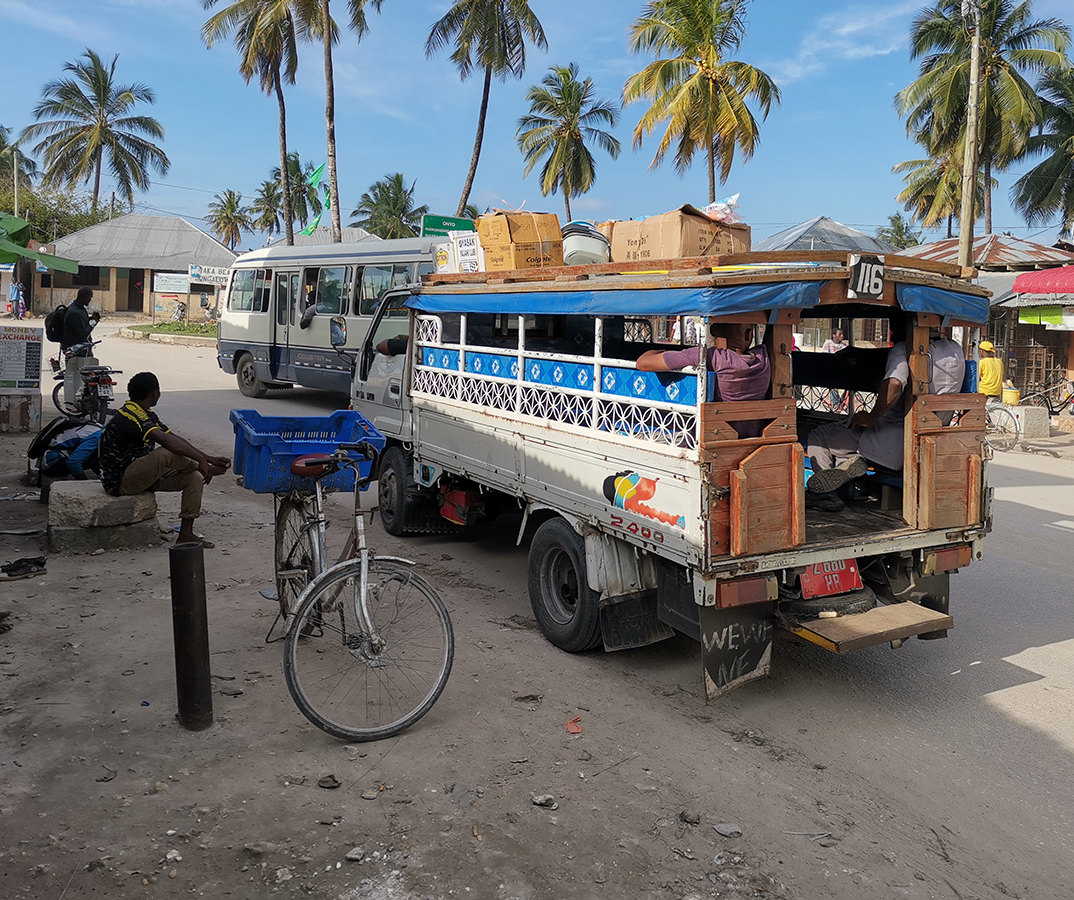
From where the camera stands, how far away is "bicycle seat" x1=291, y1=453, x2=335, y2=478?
4.31m

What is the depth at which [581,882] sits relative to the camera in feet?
10.1

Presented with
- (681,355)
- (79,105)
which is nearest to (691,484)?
(681,355)

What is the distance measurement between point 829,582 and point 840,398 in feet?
8.54

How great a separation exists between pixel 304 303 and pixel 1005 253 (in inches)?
624

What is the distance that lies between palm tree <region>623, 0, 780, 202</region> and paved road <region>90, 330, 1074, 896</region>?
19.3 meters

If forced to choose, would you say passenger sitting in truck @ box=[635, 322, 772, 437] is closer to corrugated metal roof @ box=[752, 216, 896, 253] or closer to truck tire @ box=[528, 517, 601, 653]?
truck tire @ box=[528, 517, 601, 653]

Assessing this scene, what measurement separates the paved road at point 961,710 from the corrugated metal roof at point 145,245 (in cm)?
4269

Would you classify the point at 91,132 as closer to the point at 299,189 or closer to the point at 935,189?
the point at 299,189

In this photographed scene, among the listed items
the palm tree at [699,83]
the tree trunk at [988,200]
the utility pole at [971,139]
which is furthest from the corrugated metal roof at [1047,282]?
the tree trunk at [988,200]

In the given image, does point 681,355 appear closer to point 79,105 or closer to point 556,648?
point 556,648

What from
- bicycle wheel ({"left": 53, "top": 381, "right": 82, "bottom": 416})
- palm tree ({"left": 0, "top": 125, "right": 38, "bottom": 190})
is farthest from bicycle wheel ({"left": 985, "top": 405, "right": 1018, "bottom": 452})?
palm tree ({"left": 0, "top": 125, "right": 38, "bottom": 190})

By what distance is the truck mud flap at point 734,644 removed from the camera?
4.26 meters

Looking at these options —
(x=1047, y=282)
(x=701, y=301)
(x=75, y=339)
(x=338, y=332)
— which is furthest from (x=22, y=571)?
(x=1047, y=282)

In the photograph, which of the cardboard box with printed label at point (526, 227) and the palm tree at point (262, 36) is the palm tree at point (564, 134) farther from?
the cardboard box with printed label at point (526, 227)
